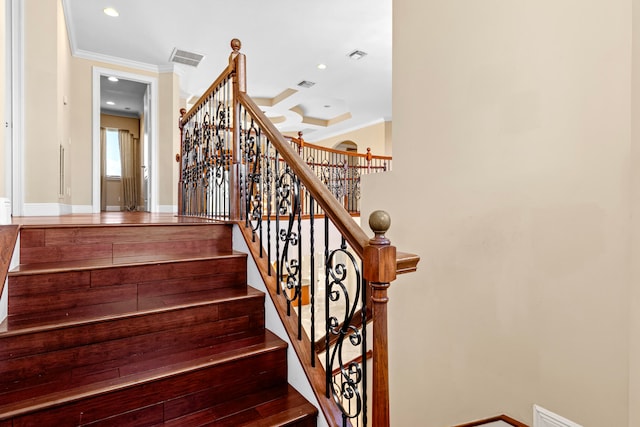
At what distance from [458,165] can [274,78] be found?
18.6ft

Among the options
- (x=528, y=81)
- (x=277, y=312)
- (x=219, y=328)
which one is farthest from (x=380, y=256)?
(x=528, y=81)

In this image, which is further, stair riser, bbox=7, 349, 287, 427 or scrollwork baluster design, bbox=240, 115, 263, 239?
scrollwork baluster design, bbox=240, 115, 263, 239

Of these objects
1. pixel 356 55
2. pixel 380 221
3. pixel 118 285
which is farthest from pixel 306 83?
pixel 380 221

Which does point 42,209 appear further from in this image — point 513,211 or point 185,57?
point 513,211

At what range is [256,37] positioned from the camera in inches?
211

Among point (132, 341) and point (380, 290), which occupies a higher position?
point (380, 290)

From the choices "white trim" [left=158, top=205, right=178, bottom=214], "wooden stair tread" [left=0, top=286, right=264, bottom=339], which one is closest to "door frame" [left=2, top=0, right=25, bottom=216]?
"white trim" [left=158, top=205, right=178, bottom=214]

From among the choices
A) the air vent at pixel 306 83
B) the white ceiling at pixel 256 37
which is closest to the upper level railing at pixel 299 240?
the white ceiling at pixel 256 37

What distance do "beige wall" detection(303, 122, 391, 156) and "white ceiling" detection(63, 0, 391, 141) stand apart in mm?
1961

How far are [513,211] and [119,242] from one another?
2.25 meters

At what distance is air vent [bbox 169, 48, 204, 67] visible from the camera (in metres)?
5.81

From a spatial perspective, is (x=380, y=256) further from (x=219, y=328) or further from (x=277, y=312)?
(x=219, y=328)

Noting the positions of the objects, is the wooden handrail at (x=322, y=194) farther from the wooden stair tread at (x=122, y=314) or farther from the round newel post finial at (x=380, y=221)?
the wooden stair tread at (x=122, y=314)

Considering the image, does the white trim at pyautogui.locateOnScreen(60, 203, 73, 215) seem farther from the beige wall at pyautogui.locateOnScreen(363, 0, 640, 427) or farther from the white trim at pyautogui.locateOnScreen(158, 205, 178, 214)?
the beige wall at pyautogui.locateOnScreen(363, 0, 640, 427)
